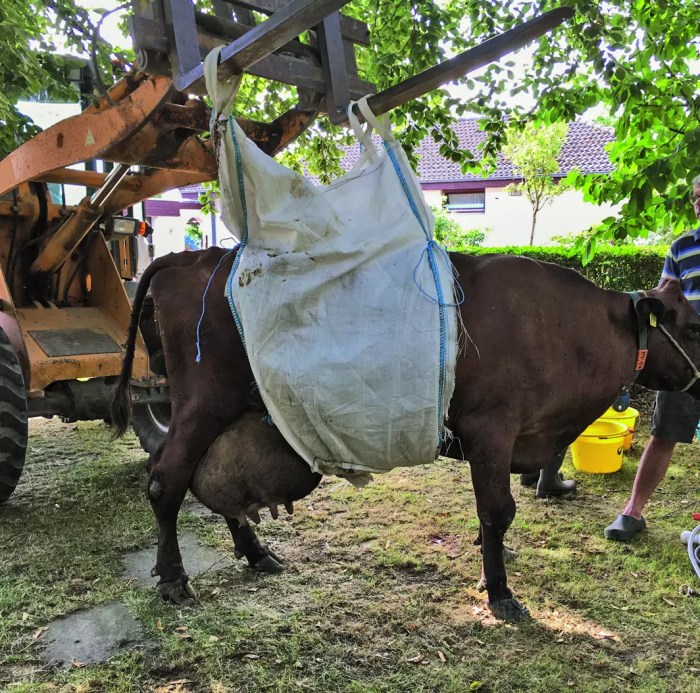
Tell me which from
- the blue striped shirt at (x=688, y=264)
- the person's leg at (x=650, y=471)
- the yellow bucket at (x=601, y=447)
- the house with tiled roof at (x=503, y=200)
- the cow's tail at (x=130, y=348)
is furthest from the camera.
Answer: the house with tiled roof at (x=503, y=200)

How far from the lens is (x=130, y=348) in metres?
3.29

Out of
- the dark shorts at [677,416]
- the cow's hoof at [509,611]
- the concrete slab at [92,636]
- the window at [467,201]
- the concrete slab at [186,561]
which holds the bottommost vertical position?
the cow's hoof at [509,611]

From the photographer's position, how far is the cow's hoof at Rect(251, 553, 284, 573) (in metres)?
3.19

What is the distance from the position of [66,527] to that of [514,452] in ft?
8.87

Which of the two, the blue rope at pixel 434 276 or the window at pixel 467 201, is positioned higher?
the window at pixel 467 201

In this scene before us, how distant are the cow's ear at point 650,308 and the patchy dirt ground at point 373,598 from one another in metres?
1.33

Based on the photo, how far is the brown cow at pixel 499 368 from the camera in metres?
2.64

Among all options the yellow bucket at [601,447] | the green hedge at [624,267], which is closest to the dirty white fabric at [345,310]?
the yellow bucket at [601,447]

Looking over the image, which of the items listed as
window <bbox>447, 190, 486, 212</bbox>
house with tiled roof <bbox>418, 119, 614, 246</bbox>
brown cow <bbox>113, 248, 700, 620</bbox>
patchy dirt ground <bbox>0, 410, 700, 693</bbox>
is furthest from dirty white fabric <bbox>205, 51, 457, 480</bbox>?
window <bbox>447, 190, 486, 212</bbox>

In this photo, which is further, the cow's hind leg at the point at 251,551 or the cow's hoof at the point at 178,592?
the cow's hind leg at the point at 251,551

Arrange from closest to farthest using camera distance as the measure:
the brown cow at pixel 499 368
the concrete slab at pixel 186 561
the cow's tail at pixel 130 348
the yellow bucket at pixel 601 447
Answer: the brown cow at pixel 499 368
the cow's tail at pixel 130 348
the concrete slab at pixel 186 561
the yellow bucket at pixel 601 447

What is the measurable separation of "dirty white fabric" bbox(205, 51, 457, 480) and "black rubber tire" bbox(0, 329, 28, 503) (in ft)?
6.23

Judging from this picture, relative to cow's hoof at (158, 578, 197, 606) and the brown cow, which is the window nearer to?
the brown cow

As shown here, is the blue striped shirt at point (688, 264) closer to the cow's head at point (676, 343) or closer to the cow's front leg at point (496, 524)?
the cow's head at point (676, 343)
